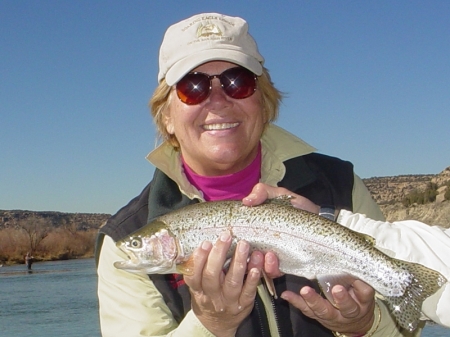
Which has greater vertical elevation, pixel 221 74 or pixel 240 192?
pixel 221 74

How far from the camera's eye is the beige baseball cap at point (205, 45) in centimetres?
447

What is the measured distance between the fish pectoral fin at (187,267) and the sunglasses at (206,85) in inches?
46.8

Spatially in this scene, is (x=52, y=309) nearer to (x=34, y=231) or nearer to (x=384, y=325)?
(x=384, y=325)

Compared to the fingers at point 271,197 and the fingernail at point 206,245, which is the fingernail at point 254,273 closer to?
the fingernail at point 206,245

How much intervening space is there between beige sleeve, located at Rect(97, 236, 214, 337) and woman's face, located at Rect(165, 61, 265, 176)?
95 centimetres

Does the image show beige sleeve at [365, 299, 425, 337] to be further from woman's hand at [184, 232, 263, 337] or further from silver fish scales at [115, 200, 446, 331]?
woman's hand at [184, 232, 263, 337]

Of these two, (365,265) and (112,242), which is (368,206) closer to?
(365,265)

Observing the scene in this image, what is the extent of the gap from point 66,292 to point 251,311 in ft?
92.9

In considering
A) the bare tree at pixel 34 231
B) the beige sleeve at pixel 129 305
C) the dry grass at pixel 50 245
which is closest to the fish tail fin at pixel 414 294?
the beige sleeve at pixel 129 305

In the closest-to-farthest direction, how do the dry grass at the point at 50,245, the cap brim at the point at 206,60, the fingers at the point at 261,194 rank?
the fingers at the point at 261,194
the cap brim at the point at 206,60
the dry grass at the point at 50,245

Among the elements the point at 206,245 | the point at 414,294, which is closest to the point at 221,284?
the point at 206,245

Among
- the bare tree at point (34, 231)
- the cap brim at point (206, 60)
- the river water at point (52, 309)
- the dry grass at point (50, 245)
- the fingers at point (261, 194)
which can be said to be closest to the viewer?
the fingers at point (261, 194)

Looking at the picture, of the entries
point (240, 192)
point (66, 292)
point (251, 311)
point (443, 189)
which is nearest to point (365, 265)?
point (251, 311)

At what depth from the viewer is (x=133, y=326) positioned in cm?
427
